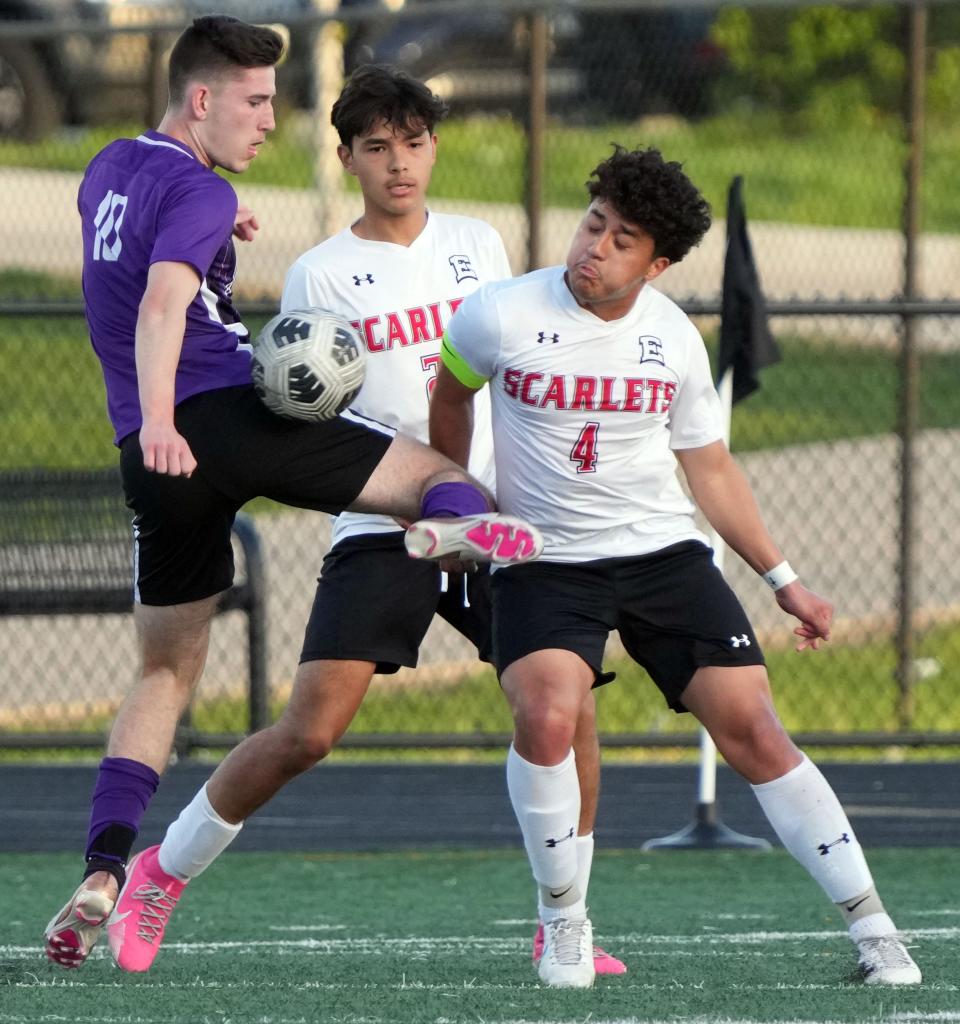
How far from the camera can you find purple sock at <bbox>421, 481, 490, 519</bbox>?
179 inches

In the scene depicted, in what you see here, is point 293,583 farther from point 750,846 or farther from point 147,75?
point 750,846

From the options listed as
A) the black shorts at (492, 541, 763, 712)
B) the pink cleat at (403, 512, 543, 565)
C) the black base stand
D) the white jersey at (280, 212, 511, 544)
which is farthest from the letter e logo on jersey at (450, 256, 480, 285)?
the black base stand

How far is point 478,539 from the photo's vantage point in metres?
4.38

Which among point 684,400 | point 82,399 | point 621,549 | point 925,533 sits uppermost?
point 684,400

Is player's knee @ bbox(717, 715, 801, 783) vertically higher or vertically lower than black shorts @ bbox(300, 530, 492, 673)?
lower

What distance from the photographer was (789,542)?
11.4 metres

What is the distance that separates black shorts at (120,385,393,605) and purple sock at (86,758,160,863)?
48 centimetres

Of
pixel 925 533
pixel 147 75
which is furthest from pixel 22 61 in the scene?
pixel 925 533

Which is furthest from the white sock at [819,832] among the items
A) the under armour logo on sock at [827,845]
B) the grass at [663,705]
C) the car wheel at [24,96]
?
the car wheel at [24,96]

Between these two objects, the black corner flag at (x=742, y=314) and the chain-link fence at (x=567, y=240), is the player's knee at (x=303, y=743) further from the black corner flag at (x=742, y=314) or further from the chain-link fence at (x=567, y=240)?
the chain-link fence at (x=567, y=240)

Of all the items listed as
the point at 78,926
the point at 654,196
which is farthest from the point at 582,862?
the point at 654,196

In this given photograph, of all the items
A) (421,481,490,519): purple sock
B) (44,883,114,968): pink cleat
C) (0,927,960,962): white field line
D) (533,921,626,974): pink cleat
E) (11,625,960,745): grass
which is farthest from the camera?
(11,625,960,745): grass

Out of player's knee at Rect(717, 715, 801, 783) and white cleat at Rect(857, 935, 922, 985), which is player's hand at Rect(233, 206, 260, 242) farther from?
white cleat at Rect(857, 935, 922, 985)

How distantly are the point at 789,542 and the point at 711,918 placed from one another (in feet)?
18.9
